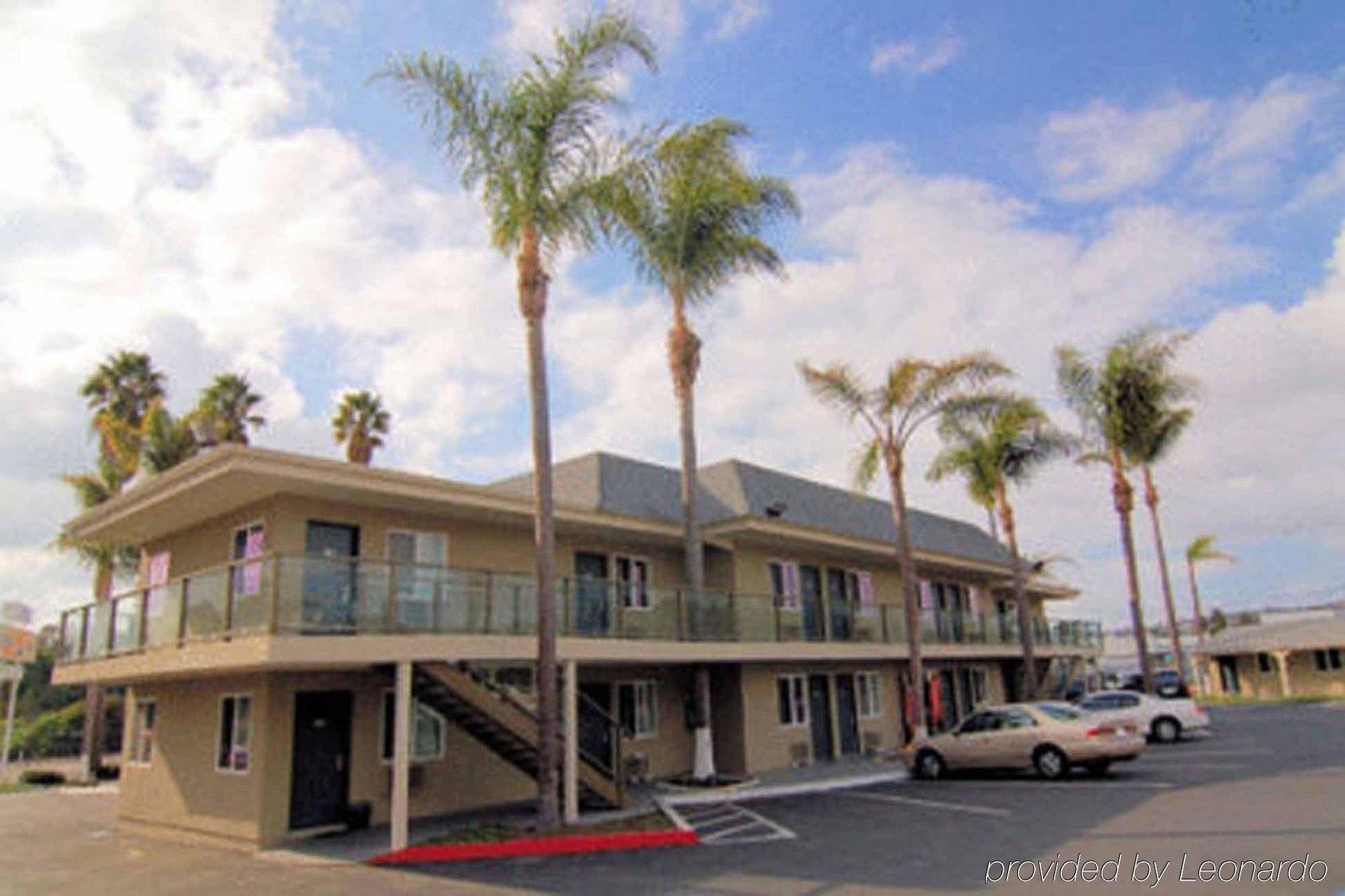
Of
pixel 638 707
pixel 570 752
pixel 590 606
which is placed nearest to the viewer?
pixel 570 752

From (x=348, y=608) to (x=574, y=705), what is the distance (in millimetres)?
4369

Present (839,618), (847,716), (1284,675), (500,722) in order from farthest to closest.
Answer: (1284,675) → (847,716) → (839,618) → (500,722)

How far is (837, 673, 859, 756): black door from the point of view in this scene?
85.7 feet

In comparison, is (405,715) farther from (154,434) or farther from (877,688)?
(154,434)

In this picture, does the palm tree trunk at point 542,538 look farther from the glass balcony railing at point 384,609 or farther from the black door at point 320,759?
the black door at point 320,759

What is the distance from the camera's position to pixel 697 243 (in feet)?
68.0

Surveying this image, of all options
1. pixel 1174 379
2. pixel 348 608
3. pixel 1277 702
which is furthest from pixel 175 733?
pixel 1277 702

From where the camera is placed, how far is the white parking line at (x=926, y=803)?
15028 mm

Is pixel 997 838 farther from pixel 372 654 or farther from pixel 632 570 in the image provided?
pixel 632 570

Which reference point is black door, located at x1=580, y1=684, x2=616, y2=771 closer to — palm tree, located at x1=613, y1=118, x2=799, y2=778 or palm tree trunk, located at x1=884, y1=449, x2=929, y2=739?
palm tree, located at x1=613, y1=118, x2=799, y2=778

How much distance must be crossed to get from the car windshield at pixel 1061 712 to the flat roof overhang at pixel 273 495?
936 centimetres

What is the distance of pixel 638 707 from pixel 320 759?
7.67 meters

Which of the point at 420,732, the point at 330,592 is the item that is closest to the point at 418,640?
the point at 330,592

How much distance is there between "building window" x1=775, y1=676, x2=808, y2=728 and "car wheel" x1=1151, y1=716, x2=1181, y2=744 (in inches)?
395
